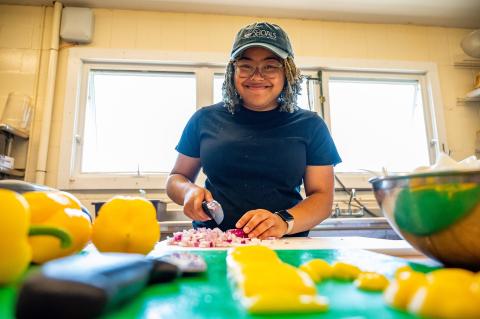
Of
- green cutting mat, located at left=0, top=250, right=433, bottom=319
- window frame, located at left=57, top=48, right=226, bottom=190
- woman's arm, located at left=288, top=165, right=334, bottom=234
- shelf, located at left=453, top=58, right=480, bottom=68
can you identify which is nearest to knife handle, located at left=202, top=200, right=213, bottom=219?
woman's arm, located at left=288, top=165, right=334, bottom=234

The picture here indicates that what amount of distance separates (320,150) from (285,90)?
26cm

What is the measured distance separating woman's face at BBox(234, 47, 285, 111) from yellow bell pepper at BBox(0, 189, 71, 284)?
887 mm

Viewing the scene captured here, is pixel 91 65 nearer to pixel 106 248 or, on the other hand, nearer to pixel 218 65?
pixel 218 65

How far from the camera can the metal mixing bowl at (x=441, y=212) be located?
1.37ft

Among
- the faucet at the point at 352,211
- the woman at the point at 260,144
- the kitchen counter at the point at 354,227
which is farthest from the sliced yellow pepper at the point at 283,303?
the faucet at the point at 352,211

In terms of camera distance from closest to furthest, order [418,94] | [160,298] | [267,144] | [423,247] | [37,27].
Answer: [160,298] → [423,247] → [267,144] → [37,27] → [418,94]

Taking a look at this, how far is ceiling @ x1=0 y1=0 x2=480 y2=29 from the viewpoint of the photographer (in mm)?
2254

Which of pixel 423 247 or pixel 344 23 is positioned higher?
pixel 344 23

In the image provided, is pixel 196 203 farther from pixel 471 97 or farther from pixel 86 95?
pixel 471 97

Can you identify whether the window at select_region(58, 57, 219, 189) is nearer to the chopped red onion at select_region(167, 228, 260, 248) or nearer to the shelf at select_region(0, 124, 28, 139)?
the shelf at select_region(0, 124, 28, 139)

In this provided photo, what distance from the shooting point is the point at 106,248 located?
1.66 feet

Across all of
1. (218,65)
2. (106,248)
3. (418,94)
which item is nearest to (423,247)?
(106,248)

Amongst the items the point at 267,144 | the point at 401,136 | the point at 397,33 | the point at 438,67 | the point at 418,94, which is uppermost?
the point at 397,33

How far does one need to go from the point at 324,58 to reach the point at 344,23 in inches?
14.1
